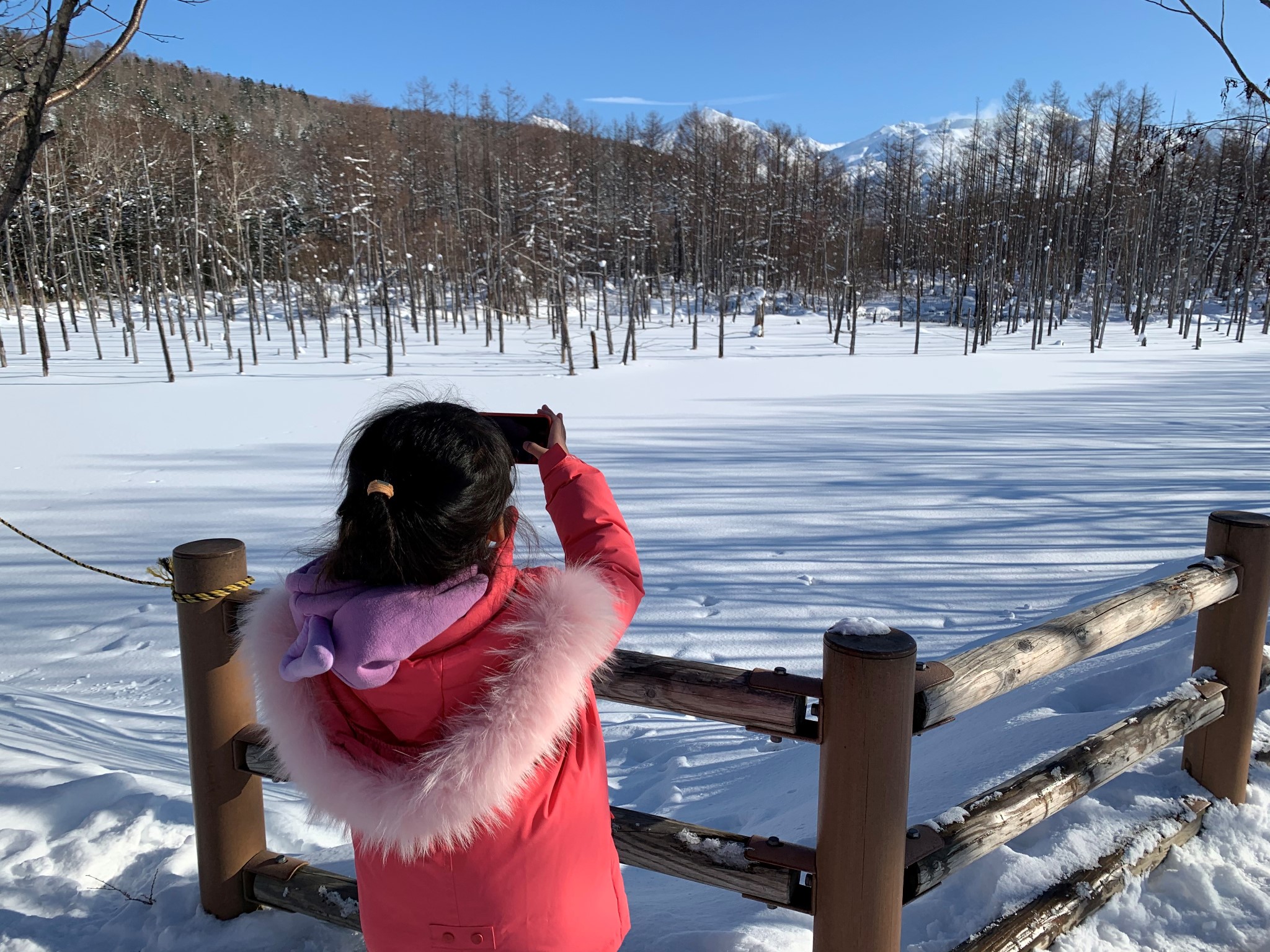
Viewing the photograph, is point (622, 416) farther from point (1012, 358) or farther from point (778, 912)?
point (1012, 358)

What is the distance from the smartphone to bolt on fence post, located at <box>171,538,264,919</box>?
0.97 m

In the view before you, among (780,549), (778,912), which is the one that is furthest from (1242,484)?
(778,912)

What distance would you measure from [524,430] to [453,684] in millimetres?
462

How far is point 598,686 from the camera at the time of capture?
1688mm

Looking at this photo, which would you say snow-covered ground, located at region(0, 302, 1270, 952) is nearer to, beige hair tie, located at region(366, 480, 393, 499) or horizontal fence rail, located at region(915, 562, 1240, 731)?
beige hair tie, located at region(366, 480, 393, 499)

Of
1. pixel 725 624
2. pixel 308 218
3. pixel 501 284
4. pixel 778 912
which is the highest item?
pixel 308 218

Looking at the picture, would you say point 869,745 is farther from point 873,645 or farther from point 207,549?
point 207,549

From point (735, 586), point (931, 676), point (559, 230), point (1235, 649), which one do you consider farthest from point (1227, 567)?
point (559, 230)

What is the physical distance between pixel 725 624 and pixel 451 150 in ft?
167

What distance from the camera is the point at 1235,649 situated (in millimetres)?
2430

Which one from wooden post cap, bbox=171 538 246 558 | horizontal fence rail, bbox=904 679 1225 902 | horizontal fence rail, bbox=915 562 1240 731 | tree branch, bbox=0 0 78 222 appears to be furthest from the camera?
tree branch, bbox=0 0 78 222

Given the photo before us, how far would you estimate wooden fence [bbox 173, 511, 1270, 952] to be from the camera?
149 cm

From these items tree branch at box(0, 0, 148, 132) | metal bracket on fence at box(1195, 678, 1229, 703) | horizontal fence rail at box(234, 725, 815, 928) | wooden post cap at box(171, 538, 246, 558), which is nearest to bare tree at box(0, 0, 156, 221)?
tree branch at box(0, 0, 148, 132)

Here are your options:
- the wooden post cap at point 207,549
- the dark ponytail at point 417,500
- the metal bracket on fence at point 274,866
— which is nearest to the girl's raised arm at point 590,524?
the dark ponytail at point 417,500
